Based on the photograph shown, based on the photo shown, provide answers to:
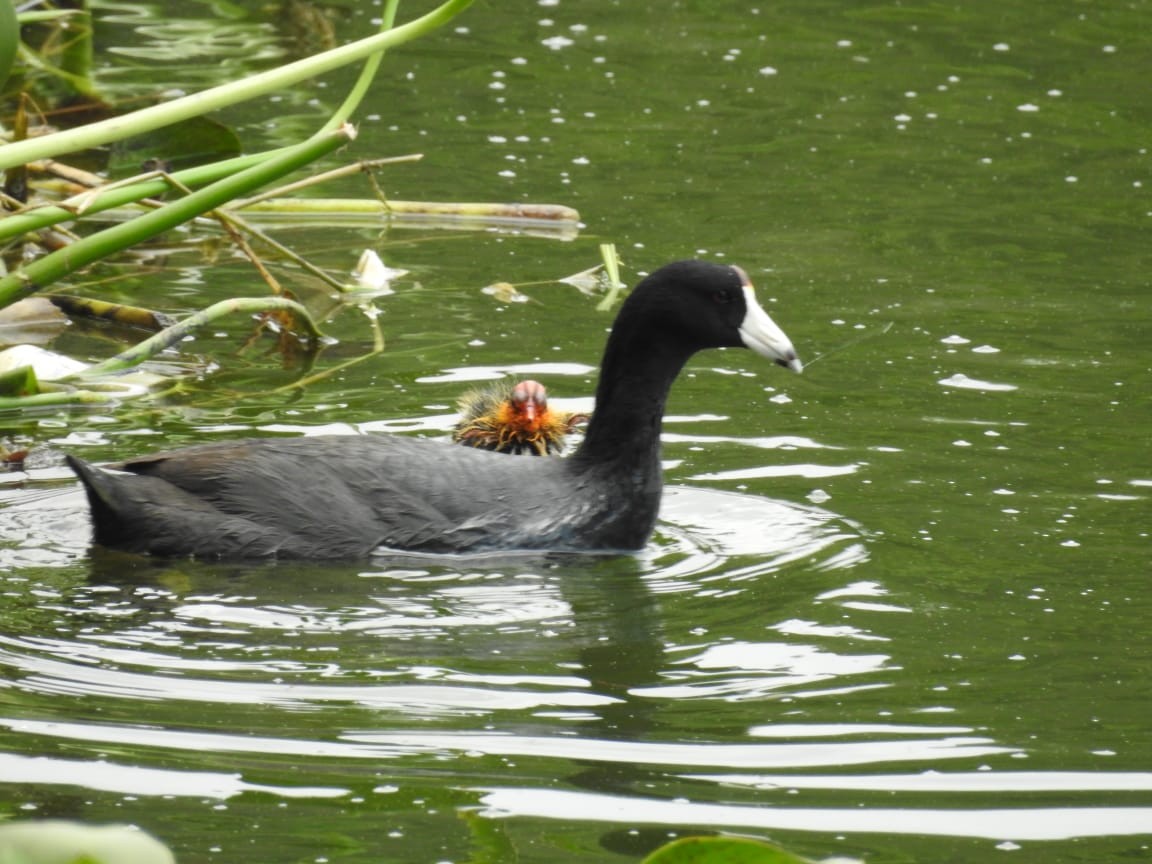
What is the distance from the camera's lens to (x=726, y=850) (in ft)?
8.84

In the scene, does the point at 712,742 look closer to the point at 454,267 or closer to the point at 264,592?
the point at 264,592

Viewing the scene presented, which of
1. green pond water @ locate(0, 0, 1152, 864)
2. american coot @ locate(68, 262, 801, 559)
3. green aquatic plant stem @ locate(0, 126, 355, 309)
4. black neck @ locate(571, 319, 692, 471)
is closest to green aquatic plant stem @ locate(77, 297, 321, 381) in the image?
green pond water @ locate(0, 0, 1152, 864)

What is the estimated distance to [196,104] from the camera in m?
4.97

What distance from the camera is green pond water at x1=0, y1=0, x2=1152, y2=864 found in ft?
12.8

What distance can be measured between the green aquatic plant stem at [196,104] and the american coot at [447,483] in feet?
2.84

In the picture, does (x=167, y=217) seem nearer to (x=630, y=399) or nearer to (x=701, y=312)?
(x=630, y=399)

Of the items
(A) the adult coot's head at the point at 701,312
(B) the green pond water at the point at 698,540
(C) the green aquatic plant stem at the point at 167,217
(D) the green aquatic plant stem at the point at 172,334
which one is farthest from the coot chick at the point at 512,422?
(C) the green aquatic plant stem at the point at 167,217

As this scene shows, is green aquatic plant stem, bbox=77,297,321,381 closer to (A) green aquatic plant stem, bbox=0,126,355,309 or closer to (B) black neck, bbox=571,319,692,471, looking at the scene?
(A) green aquatic plant stem, bbox=0,126,355,309

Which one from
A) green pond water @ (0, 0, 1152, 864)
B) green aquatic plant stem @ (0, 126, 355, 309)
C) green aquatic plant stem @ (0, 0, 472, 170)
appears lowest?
green pond water @ (0, 0, 1152, 864)

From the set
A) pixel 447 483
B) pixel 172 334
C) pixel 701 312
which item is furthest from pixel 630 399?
pixel 172 334

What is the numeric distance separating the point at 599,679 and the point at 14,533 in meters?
1.87

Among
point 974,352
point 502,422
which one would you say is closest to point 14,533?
point 502,422

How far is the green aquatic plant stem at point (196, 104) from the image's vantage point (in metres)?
4.85

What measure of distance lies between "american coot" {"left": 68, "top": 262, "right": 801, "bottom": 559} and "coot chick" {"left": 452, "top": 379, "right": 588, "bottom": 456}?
14.2 inches
